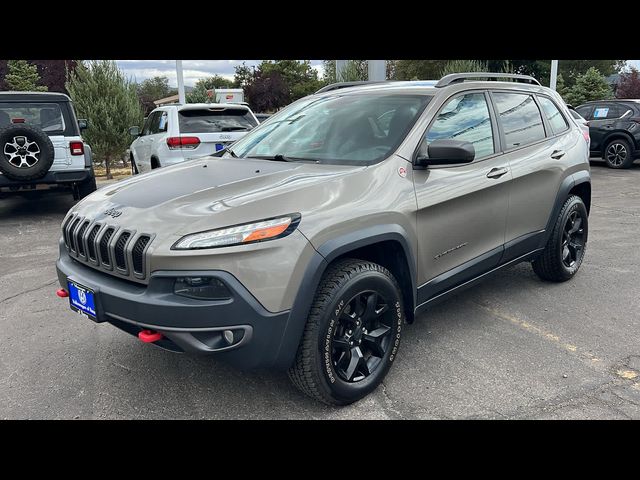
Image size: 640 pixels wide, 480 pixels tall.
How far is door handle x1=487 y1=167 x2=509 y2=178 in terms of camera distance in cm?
362

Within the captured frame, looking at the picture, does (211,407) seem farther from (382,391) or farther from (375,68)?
(375,68)

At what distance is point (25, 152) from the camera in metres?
7.19

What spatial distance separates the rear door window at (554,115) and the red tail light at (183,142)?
5070 mm

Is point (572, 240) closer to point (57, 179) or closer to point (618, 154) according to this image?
point (57, 179)

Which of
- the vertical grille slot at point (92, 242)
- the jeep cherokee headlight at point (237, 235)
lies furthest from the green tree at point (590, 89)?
the vertical grille slot at point (92, 242)

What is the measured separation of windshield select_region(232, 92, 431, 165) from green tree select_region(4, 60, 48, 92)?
4316 centimetres

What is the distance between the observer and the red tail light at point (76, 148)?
7825 millimetres

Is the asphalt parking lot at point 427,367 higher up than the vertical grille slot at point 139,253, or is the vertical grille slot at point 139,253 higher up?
the vertical grille slot at point 139,253

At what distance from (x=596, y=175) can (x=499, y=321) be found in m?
9.99

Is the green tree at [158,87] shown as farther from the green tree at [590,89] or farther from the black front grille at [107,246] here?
the black front grille at [107,246]

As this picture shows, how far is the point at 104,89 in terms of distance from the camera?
1355cm

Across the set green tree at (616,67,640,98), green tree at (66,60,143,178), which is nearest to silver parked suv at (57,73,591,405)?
green tree at (66,60,143,178)
